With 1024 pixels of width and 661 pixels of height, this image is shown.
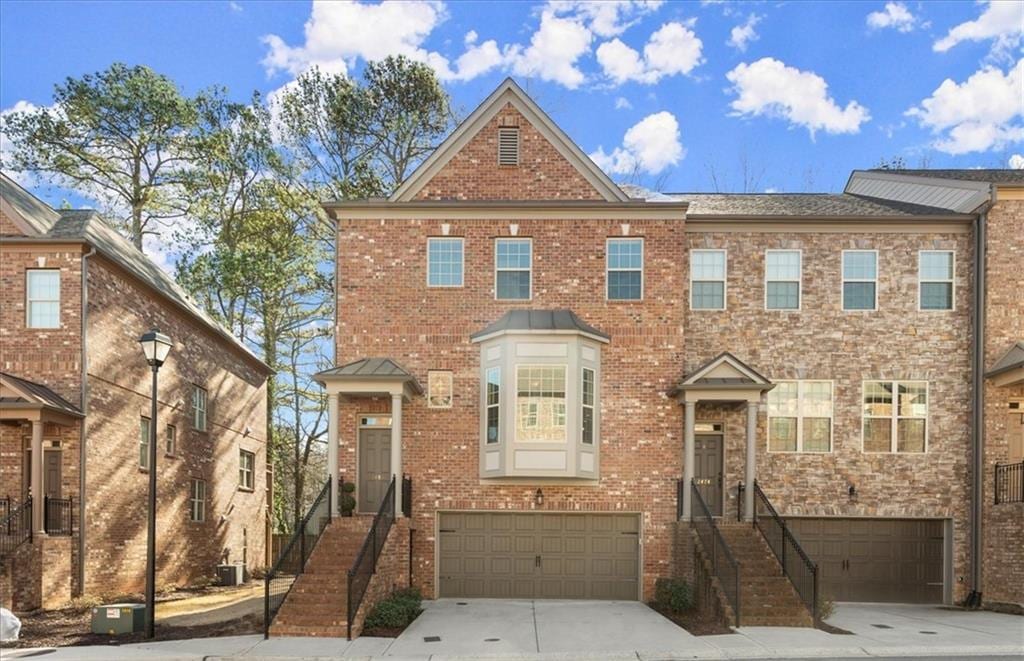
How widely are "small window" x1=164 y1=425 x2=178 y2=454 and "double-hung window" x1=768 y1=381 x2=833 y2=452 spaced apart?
15.6m

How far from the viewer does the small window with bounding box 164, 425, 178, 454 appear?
2220 centimetres

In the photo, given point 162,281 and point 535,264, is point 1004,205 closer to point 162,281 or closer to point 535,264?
point 535,264

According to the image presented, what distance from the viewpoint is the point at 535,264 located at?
18.3 m

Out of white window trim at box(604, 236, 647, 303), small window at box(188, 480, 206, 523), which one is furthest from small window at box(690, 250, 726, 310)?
small window at box(188, 480, 206, 523)

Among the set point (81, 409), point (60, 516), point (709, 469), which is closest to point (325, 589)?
point (60, 516)

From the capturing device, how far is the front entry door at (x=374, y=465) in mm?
17969

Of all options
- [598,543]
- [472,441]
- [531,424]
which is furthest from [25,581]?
[598,543]

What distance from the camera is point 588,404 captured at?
17.6 m

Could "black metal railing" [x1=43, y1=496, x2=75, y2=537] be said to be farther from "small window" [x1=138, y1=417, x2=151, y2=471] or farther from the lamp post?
the lamp post

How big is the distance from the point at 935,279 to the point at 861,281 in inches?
65.4

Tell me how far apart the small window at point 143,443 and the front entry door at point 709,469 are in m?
13.6

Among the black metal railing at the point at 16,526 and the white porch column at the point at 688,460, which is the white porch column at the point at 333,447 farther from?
the white porch column at the point at 688,460

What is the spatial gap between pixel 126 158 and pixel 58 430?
15151 millimetres

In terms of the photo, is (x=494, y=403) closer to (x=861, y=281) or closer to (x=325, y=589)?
(x=325, y=589)
